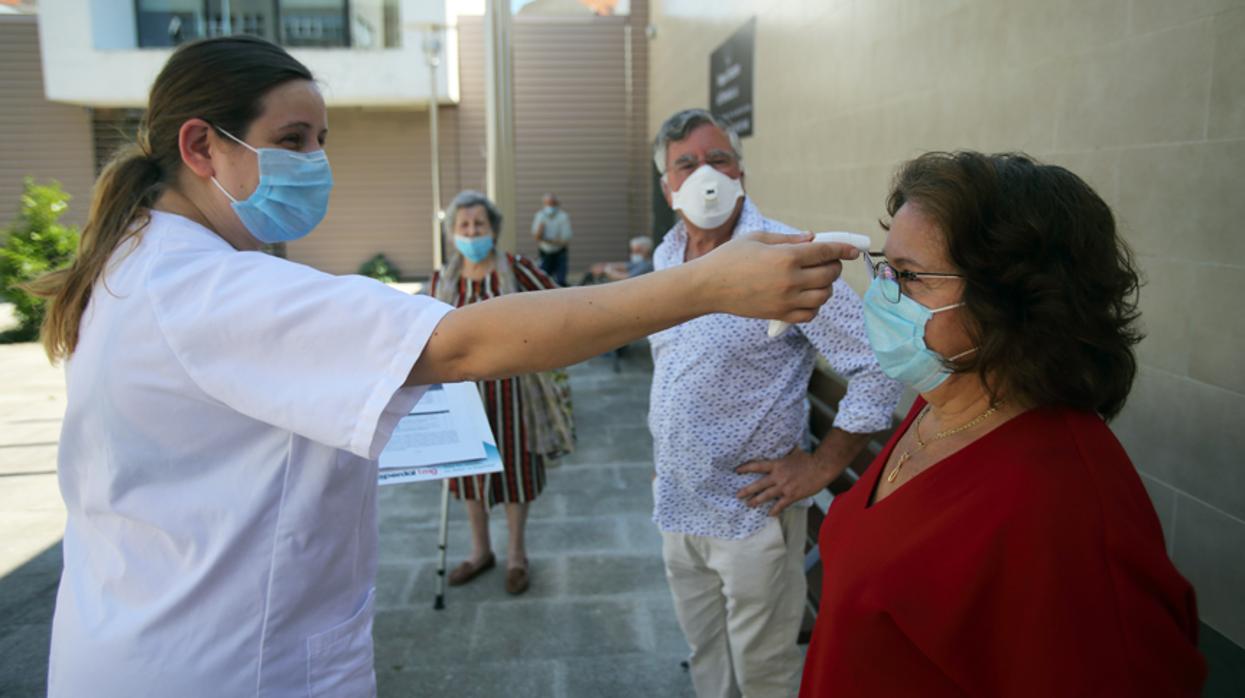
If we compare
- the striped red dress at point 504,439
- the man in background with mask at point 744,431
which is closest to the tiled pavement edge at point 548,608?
the striped red dress at point 504,439

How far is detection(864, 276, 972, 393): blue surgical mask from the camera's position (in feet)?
5.44

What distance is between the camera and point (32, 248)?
12266mm

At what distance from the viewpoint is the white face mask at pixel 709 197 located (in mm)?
2709

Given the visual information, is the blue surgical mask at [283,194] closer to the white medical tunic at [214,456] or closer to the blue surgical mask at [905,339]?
the white medical tunic at [214,456]

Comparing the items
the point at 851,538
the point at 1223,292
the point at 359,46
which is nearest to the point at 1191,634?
the point at 851,538

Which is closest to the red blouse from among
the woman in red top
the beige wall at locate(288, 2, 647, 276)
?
the woman in red top

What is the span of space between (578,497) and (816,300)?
4.68m

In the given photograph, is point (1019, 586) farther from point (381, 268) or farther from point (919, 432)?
point (381, 268)

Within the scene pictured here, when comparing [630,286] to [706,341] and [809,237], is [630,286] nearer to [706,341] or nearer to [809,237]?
[809,237]

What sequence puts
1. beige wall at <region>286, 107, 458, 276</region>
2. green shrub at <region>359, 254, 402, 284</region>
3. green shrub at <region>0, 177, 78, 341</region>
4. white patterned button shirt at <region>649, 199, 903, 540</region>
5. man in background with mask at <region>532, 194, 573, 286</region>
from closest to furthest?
white patterned button shirt at <region>649, 199, 903, 540</region>
green shrub at <region>0, 177, 78, 341</region>
man in background with mask at <region>532, 194, 573, 286</region>
green shrub at <region>359, 254, 402, 284</region>
beige wall at <region>286, 107, 458, 276</region>

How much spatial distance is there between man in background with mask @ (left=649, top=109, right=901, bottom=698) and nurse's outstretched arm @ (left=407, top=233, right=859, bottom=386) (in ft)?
4.18

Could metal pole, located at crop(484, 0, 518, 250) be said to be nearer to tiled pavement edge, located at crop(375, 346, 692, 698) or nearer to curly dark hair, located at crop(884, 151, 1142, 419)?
tiled pavement edge, located at crop(375, 346, 692, 698)

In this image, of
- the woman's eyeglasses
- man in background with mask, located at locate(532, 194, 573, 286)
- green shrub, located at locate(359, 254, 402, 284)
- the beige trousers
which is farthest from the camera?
green shrub, located at locate(359, 254, 402, 284)

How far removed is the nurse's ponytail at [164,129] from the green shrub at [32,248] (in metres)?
12.4
